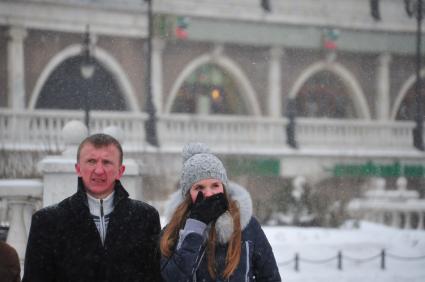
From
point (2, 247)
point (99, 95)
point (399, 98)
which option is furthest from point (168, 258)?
point (399, 98)

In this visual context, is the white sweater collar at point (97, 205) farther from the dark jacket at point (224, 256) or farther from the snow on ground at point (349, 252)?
the snow on ground at point (349, 252)

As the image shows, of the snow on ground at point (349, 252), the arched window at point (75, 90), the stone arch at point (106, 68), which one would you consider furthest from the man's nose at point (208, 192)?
the arched window at point (75, 90)

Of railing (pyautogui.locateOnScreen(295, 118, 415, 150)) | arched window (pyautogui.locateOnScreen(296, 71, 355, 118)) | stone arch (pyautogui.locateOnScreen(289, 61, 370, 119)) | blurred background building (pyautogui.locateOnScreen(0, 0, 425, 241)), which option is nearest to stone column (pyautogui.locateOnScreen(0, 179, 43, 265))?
blurred background building (pyautogui.locateOnScreen(0, 0, 425, 241))

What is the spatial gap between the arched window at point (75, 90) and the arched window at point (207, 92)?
8.34ft

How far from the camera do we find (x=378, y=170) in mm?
25109

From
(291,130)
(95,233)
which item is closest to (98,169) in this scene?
(95,233)

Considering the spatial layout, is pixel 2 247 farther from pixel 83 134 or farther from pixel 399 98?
pixel 399 98

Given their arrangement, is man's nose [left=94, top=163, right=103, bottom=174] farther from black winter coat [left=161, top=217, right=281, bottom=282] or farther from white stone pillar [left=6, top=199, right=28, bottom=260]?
white stone pillar [left=6, top=199, right=28, bottom=260]

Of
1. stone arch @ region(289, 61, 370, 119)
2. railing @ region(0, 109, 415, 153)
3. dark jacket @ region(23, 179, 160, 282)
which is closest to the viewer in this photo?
dark jacket @ region(23, 179, 160, 282)

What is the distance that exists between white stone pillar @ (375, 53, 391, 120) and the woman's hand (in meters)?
25.5

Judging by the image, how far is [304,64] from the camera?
2836cm

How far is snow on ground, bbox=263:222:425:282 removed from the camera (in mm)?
10008

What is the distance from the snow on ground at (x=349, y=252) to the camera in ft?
32.8

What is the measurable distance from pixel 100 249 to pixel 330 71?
26.8m
